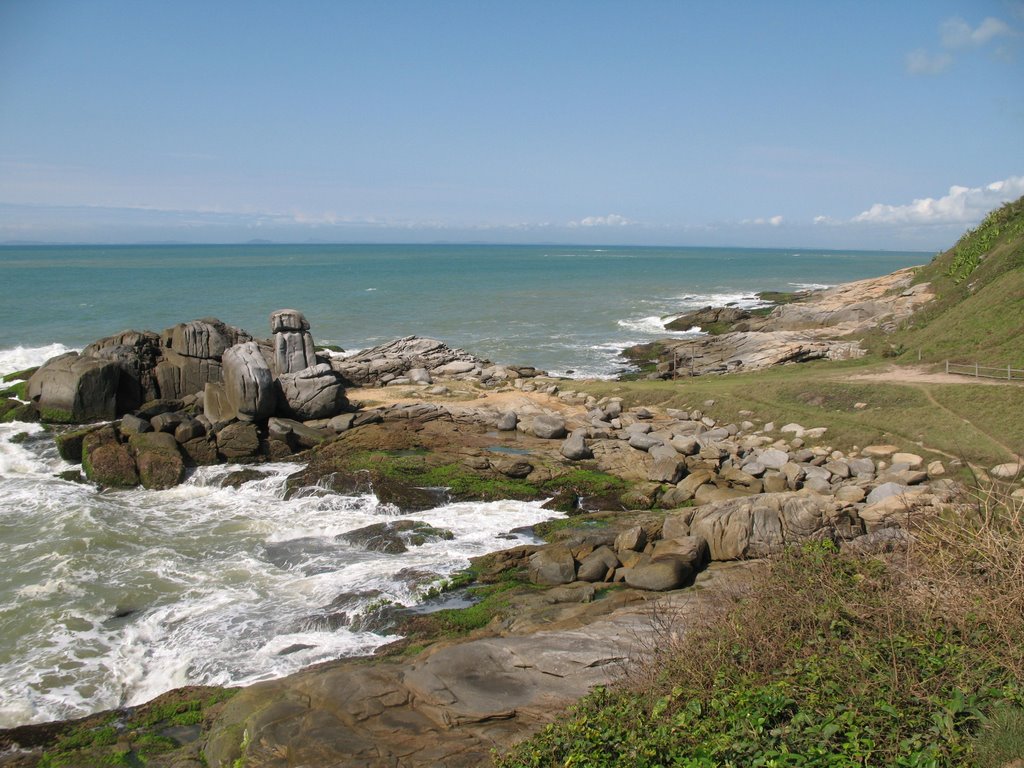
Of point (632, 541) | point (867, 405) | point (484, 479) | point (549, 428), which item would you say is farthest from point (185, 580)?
point (867, 405)

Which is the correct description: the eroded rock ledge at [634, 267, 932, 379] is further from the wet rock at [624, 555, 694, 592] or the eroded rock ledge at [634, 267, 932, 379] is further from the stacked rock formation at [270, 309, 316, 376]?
the wet rock at [624, 555, 694, 592]

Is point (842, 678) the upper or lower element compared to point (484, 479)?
upper

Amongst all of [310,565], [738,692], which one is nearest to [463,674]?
[738,692]

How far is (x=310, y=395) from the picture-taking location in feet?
97.7

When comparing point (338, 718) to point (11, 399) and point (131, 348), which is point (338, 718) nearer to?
point (131, 348)

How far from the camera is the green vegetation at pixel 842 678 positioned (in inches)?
289

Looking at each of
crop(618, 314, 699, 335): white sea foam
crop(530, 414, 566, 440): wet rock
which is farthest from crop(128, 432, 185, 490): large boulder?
crop(618, 314, 699, 335): white sea foam

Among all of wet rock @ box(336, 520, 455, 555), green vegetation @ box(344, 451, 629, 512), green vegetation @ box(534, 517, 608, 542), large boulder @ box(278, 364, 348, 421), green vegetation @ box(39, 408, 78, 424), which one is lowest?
wet rock @ box(336, 520, 455, 555)

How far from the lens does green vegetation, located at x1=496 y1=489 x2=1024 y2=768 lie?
735 cm

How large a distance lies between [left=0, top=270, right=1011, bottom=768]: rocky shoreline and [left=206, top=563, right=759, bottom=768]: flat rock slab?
0.11 feet

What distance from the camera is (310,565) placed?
17.9 m

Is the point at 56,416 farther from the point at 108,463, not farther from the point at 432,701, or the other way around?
the point at 432,701

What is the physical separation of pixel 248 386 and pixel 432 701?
1988cm

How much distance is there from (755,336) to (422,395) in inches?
815
